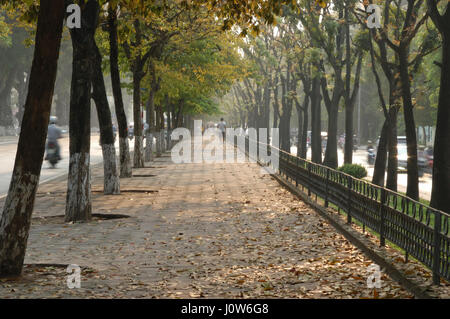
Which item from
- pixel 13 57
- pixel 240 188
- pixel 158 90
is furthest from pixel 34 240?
pixel 13 57

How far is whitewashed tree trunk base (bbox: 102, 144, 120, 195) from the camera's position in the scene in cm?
1844

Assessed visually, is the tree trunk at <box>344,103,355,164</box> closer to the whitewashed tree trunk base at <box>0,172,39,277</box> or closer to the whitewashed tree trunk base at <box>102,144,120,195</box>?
the whitewashed tree trunk base at <box>102,144,120,195</box>

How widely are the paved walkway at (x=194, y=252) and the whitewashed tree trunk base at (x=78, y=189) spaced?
33 centimetres

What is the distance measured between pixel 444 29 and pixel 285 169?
975 cm

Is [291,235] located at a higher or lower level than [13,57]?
lower

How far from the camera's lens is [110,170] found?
18531mm

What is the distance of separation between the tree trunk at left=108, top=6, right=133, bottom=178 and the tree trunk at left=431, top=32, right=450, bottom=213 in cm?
853

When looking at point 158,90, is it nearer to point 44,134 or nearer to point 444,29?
point 444,29

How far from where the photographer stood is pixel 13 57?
214ft

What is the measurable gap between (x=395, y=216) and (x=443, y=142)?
5.89 metres

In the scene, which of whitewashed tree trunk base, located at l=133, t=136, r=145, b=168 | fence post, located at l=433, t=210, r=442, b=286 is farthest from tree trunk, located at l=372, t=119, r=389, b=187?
fence post, located at l=433, t=210, r=442, b=286

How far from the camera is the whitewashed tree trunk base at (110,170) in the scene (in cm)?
1844

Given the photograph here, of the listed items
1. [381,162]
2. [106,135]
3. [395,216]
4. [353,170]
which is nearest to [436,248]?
[395,216]

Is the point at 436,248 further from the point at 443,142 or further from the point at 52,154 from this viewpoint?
the point at 52,154
